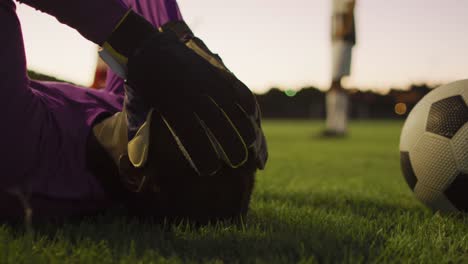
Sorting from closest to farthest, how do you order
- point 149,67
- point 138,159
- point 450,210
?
point 149,67 < point 138,159 < point 450,210

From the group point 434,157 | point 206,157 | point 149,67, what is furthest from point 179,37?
point 434,157

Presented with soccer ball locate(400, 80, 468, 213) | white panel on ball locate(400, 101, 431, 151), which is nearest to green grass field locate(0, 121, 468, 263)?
soccer ball locate(400, 80, 468, 213)

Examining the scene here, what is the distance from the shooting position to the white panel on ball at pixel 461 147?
2.14 m

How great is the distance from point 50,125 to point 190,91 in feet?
2.25

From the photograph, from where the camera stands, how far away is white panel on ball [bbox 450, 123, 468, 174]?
2.14 m

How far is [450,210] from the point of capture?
7.34ft

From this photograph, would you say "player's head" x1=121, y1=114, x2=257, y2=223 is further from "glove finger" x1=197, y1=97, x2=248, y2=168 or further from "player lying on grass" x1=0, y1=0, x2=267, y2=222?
"glove finger" x1=197, y1=97, x2=248, y2=168

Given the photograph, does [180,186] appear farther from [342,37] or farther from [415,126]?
[342,37]

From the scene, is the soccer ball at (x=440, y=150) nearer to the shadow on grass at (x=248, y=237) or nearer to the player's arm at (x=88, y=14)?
the shadow on grass at (x=248, y=237)

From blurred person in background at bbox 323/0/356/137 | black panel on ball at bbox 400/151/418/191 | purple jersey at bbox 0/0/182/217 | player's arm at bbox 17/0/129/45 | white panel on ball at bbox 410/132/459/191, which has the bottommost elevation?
blurred person in background at bbox 323/0/356/137

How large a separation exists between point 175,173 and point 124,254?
0.35 metres

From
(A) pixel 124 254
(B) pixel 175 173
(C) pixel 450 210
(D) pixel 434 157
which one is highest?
(B) pixel 175 173

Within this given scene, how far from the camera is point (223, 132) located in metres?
1.48

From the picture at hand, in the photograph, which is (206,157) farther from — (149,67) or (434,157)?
(434,157)
